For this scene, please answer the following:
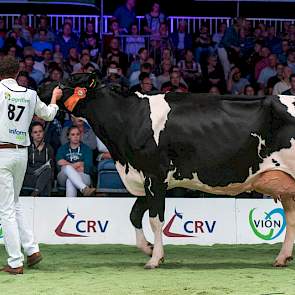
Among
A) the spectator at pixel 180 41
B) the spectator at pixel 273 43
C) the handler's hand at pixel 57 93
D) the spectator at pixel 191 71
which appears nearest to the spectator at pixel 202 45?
the spectator at pixel 180 41

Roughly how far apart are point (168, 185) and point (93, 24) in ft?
30.0

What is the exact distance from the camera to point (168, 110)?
33.7 feet

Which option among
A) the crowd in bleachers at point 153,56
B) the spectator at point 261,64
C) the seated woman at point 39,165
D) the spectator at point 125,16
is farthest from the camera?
the spectator at point 125,16

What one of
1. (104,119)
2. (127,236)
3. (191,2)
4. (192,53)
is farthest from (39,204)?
(191,2)

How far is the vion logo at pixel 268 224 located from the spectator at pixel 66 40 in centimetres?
677

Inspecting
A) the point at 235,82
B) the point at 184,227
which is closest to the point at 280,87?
the point at 235,82

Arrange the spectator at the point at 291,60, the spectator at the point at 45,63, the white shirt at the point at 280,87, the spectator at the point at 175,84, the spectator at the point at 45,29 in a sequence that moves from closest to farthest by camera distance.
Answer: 1. the spectator at the point at 175,84
2. the white shirt at the point at 280,87
3. the spectator at the point at 45,63
4. the spectator at the point at 291,60
5. the spectator at the point at 45,29

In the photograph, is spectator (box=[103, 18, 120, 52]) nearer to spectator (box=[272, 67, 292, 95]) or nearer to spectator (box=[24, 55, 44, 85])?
spectator (box=[24, 55, 44, 85])

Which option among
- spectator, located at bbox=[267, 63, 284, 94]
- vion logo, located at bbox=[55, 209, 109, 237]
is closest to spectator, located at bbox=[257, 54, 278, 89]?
spectator, located at bbox=[267, 63, 284, 94]

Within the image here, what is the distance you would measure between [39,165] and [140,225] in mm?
2900

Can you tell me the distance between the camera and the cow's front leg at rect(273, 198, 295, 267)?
10219 mm

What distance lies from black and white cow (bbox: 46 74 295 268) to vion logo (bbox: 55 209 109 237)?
1748mm

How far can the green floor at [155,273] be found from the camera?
846cm

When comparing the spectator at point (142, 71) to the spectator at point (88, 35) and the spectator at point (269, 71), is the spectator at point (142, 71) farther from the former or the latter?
the spectator at point (269, 71)
